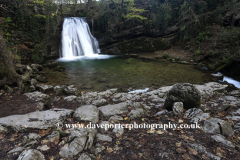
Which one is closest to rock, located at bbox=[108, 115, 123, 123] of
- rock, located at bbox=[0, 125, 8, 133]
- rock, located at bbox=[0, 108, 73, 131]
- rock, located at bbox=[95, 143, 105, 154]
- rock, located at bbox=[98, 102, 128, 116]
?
rock, located at bbox=[98, 102, 128, 116]

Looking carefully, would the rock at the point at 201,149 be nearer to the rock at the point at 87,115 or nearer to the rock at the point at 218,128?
the rock at the point at 218,128

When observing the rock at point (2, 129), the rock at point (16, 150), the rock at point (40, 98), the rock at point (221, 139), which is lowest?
the rock at point (40, 98)

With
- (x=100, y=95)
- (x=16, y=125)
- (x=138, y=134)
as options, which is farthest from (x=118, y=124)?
(x=100, y=95)

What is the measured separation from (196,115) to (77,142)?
267cm

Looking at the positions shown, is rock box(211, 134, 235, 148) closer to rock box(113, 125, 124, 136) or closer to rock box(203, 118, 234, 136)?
rock box(203, 118, 234, 136)

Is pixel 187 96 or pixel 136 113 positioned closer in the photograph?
pixel 136 113

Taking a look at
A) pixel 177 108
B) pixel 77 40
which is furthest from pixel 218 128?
pixel 77 40

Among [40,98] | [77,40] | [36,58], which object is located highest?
[77,40]

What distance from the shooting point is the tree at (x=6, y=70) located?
4465 mm

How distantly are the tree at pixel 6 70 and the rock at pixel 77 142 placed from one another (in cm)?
420

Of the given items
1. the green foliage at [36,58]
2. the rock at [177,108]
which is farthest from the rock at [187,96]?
the green foliage at [36,58]

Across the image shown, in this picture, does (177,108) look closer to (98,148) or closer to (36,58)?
(98,148)

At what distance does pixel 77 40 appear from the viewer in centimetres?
1773

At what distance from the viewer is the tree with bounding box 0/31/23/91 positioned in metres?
4.46
